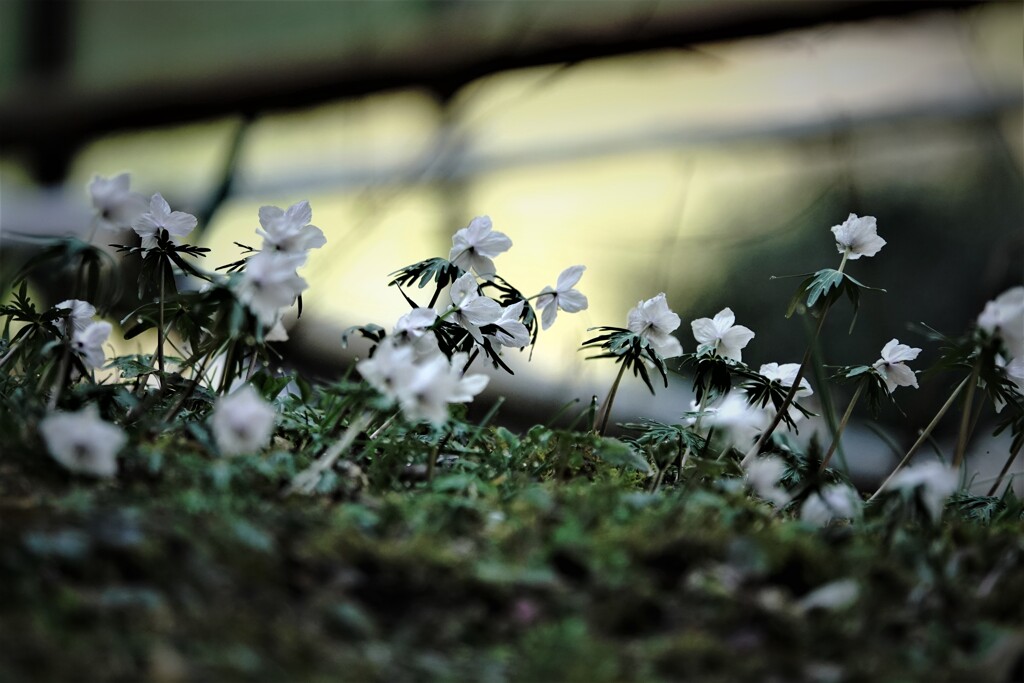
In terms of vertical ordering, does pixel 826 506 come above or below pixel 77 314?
below

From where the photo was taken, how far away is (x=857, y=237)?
136 cm

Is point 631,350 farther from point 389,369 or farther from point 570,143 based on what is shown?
point 570,143

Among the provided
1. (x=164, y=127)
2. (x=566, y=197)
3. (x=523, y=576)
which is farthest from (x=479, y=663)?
(x=164, y=127)

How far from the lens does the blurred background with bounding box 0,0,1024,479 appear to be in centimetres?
275

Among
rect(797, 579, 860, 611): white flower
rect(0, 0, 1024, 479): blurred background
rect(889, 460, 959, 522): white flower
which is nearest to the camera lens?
rect(797, 579, 860, 611): white flower

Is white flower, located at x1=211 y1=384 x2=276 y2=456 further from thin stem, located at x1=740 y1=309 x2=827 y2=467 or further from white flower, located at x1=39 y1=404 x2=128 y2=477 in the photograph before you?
thin stem, located at x1=740 y1=309 x2=827 y2=467

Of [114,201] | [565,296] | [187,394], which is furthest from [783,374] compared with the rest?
[114,201]

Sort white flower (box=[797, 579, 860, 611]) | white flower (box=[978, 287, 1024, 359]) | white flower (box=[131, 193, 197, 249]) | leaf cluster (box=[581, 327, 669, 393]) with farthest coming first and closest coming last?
leaf cluster (box=[581, 327, 669, 393]), white flower (box=[131, 193, 197, 249]), white flower (box=[978, 287, 1024, 359]), white flower (box=[797, 579, 860, 611])

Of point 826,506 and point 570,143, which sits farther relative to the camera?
point 570,143

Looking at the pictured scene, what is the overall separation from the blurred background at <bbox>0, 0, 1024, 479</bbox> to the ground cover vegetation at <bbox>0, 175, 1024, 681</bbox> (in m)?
1.44

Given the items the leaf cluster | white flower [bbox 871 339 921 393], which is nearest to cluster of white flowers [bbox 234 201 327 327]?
the leaf cluster

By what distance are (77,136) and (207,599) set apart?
9.78 ft

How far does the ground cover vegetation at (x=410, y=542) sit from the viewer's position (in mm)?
748

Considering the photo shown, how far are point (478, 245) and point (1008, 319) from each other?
2.56 ft
